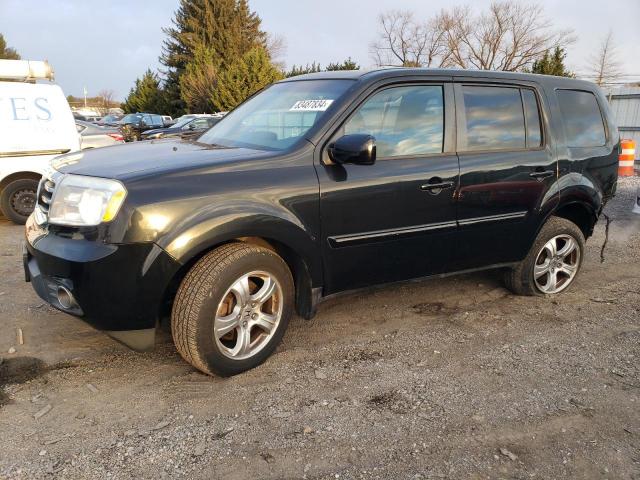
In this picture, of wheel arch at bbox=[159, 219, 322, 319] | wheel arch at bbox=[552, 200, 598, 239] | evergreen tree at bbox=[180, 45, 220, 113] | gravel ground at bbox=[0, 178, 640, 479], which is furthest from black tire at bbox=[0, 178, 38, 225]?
evergreen tree at bbox=[180, 45, 220, 113]

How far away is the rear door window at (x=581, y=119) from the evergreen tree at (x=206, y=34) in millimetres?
40271

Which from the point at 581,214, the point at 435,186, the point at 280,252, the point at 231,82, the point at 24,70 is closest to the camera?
the point at 280,252

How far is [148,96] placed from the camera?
4341 centimetres

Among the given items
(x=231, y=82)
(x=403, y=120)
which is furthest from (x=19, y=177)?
(x=231, y=82)

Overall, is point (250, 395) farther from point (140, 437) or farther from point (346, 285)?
point (346, 285)

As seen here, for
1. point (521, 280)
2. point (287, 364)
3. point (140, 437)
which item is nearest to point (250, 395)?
point (287, 364)

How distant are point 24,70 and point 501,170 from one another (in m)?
6.97

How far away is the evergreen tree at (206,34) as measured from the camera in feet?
139

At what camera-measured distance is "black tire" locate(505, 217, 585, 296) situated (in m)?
4.27

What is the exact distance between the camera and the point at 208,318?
2.81 metres

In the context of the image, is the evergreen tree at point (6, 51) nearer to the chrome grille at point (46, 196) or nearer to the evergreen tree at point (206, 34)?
the evergreen tree at point (206, 34)

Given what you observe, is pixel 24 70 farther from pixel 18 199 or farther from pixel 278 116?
pixel 278 116

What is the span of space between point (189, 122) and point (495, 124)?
49.3 feet

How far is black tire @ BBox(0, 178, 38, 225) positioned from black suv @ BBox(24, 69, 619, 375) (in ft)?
15.2
